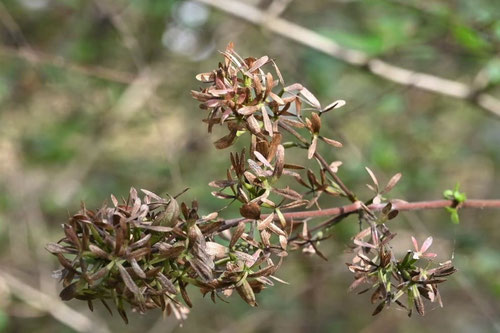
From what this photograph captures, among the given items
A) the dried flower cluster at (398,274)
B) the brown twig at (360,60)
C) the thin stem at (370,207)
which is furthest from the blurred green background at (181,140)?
the dried flower cluster at (398,274)

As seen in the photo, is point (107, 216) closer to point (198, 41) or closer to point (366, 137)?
point (198, 41)

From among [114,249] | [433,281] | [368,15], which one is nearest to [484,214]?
[368,15]

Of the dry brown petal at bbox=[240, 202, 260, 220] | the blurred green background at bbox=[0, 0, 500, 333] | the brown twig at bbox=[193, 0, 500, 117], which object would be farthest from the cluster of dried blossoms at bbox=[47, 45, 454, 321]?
the blurred green background at bbox=[0, 0, 500, 333]

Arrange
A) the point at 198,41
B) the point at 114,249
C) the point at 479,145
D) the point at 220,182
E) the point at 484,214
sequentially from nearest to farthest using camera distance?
the point at 114,249 < the point at 220,182 < the point at 198,41 < the point at 484,214 < the point at 479,145

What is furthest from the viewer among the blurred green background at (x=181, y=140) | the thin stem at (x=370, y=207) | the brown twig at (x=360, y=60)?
the blurred green background at (x=181, y=140)

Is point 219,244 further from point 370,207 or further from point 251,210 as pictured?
point 370,207

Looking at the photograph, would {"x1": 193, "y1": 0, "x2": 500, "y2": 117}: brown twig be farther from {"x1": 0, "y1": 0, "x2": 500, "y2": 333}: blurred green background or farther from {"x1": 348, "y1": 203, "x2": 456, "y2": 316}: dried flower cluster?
{"x1": 348, "y1": 203, "x2": 456, "y2": 316}: dried flower cluster

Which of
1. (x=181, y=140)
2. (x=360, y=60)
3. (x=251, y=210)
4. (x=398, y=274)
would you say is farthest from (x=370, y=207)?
(x=181, y=140)

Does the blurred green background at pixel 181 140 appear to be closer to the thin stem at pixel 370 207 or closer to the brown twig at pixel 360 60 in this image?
the brown twig at pixel 360 60
